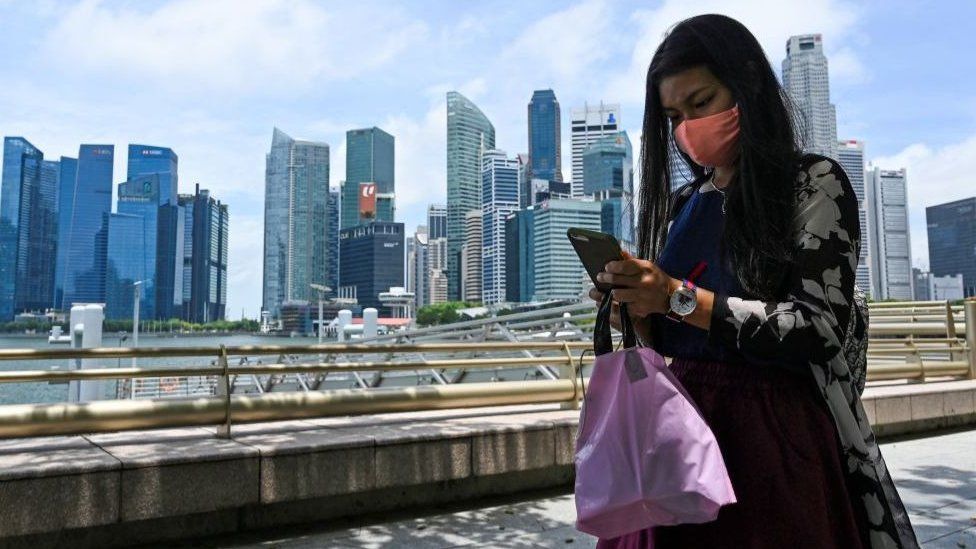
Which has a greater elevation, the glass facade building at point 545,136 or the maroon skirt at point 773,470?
the glass facade building at point 545,136

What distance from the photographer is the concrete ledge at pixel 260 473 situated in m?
3.05

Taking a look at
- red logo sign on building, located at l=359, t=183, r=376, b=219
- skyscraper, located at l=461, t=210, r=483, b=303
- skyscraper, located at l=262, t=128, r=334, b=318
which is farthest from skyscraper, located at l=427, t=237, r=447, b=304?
skyscraper, located at l=262, t=128, r=334, b=318

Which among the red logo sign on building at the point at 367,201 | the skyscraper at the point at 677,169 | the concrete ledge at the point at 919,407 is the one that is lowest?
the concrete ledge at the point at 919,407

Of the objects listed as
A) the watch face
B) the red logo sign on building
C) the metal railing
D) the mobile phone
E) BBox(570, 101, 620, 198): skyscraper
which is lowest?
the metal railing

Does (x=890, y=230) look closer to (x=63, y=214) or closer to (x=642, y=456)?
→ (x=63, y=214)

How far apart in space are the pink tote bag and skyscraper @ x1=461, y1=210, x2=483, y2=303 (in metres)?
88.0

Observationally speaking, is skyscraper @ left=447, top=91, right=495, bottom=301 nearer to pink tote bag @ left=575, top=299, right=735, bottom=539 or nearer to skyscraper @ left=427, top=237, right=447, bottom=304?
skyscraper @ left=427, top=237, right=447, bottom=304

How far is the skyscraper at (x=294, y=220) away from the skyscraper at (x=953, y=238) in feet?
300

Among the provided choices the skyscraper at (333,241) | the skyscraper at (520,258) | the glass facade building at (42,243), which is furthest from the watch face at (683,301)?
the skyscraper at (333,241)

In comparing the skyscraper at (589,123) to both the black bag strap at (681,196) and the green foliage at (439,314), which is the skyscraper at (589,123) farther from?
the black bag strap at (681,196)

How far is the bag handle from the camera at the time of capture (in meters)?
1.12

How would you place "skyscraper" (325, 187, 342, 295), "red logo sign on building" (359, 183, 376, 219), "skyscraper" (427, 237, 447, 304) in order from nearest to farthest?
"skyscraper" (325, 187, 342, 295) → "skyscraper" (427, 237, 447, 304) → "red logo sign on building" (359, 183, 376, 219)

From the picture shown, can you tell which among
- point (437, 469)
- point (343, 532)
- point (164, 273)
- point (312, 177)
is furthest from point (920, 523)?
point (312, 177)

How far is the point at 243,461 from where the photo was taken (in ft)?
11.4
